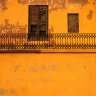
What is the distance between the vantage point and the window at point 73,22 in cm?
1983

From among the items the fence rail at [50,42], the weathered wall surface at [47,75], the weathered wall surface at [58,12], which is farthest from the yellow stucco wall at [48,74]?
the weathered wall surface at [58,12]

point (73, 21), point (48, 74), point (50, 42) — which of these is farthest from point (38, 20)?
point (48, 74)

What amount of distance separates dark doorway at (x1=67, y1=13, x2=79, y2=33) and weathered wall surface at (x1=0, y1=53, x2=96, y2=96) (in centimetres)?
192

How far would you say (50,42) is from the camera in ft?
64.2

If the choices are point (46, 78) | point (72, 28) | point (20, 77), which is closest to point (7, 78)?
point (20, 77)

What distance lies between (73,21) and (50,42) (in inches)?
64.6

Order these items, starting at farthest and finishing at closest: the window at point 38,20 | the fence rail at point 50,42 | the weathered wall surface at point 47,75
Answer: the window at point 38,20
the fence rail at point 50,42
the weathered wall surface at point 47,75

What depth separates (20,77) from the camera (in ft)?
60.4

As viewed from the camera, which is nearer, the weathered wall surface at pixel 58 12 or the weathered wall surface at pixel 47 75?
the weathered wall surface at pixel 47 75

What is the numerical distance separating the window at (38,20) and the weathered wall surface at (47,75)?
1835mm

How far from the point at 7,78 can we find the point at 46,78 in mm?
1832

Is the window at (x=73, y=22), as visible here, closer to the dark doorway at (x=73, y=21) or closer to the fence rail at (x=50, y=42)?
the dark doorway at (x=73, y=21)

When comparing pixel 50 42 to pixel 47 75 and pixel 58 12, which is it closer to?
pixel 58 12

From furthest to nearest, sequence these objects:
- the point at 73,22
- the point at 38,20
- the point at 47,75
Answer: the point at 38,20 → the point at 73,22 → the point at 47,75
